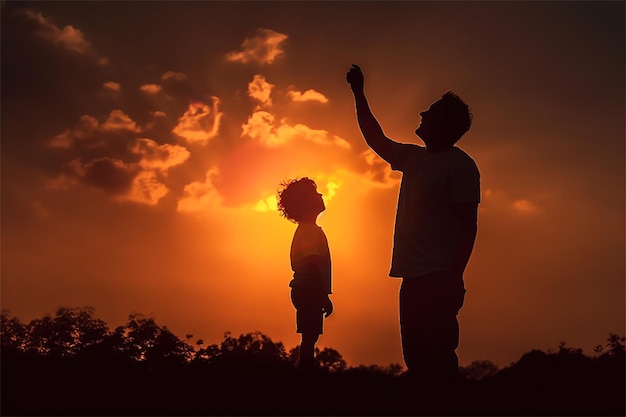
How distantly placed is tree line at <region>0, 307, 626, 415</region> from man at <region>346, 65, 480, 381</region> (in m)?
0.46

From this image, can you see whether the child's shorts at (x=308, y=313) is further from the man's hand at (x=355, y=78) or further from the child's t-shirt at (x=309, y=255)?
the man's hand at (x=355, y=78)

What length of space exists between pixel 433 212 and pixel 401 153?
1036 millimetres

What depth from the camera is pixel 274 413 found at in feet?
23.9

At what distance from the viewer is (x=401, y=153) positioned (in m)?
8.34

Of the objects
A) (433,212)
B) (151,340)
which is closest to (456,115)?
(433,212)

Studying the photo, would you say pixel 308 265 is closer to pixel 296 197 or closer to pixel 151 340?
pixel 296 197

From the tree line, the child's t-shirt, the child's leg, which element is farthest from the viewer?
the child's t-shirt

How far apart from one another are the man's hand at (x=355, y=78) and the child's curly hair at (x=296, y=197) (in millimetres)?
3322

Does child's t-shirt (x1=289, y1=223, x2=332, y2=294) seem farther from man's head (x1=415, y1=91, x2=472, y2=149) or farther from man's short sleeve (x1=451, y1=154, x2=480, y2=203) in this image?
man's short sleeve (x1=451, y1=154, x2=480, y2=203)

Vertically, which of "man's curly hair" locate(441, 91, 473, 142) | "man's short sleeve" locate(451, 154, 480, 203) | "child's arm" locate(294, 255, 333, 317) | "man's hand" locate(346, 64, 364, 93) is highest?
"man's hand" locate(346, 64, 364, 93)

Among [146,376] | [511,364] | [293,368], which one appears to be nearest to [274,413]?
[146,376]

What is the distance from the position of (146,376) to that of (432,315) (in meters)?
3.95

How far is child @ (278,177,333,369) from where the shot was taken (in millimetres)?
11180

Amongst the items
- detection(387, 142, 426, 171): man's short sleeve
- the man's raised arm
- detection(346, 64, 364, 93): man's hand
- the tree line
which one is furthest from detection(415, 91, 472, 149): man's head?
the tree line
